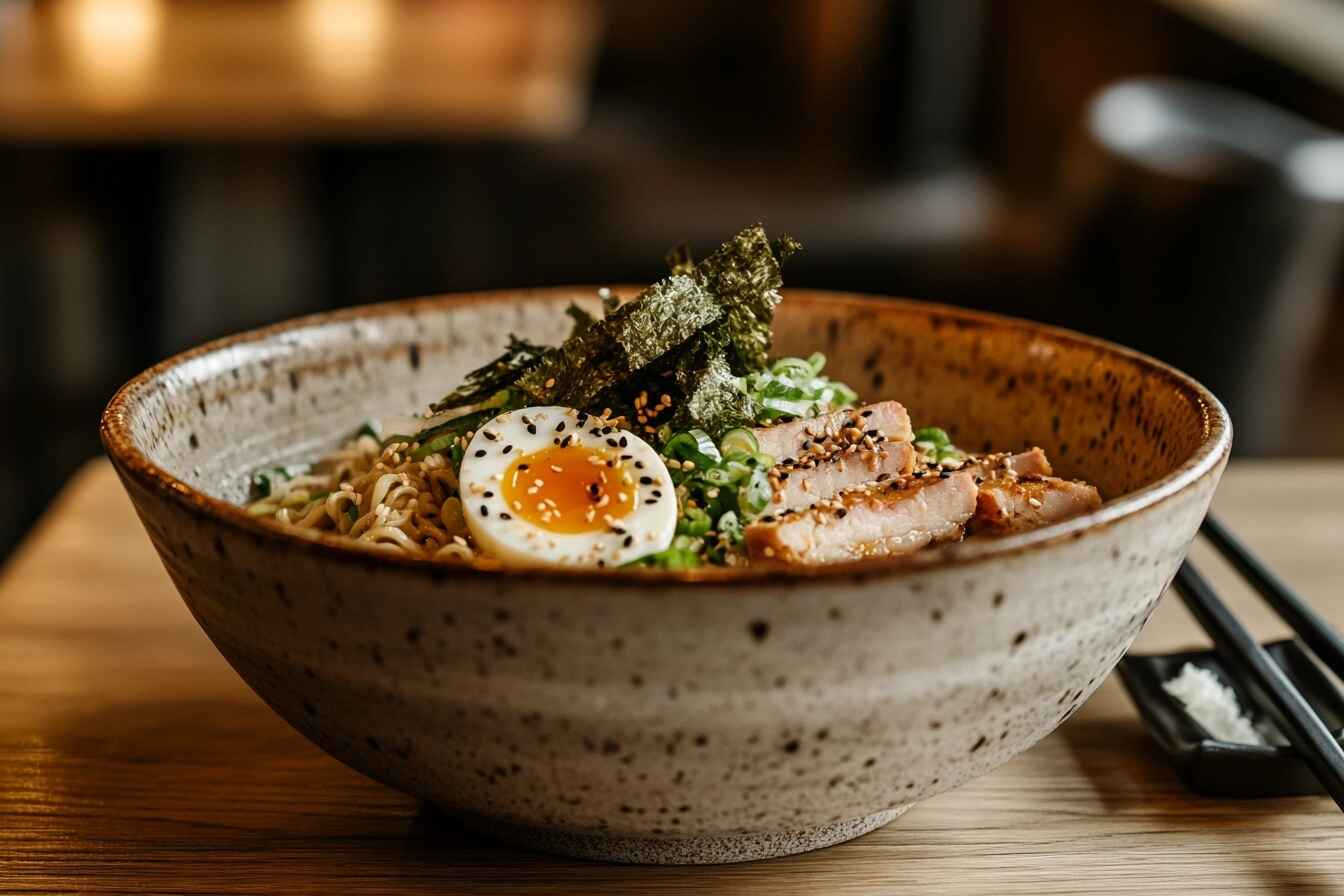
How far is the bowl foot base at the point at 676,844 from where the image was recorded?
1180mm

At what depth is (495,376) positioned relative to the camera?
1.62 metres

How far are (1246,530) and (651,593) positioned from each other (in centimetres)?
145

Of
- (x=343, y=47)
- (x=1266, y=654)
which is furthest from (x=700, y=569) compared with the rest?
(x=343, y=47)

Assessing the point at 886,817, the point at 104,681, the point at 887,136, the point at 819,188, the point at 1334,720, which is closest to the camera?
the point at 886,817

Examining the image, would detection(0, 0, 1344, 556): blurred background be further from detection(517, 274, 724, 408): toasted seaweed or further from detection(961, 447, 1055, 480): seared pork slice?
detection(517, 274, 724, 408): toasted seaweed

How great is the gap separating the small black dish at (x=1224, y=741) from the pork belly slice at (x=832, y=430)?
0.40 metres

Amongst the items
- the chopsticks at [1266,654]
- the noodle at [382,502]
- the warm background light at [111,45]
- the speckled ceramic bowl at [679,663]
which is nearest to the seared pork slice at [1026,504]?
the speckled ceramic bowl at [679,663]

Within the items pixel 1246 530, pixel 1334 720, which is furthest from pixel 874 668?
pixel 1246 530

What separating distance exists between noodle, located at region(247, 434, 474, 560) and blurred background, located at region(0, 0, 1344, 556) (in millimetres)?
2709

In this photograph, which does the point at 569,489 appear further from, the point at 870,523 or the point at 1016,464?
the point at 1016,464

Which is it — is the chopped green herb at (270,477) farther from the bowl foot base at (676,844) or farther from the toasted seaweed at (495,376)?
the bowl foot base at (676,844)

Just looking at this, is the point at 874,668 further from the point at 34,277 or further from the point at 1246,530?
the point at 34,277

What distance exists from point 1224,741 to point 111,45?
539 cm

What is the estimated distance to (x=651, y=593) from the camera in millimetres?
929
